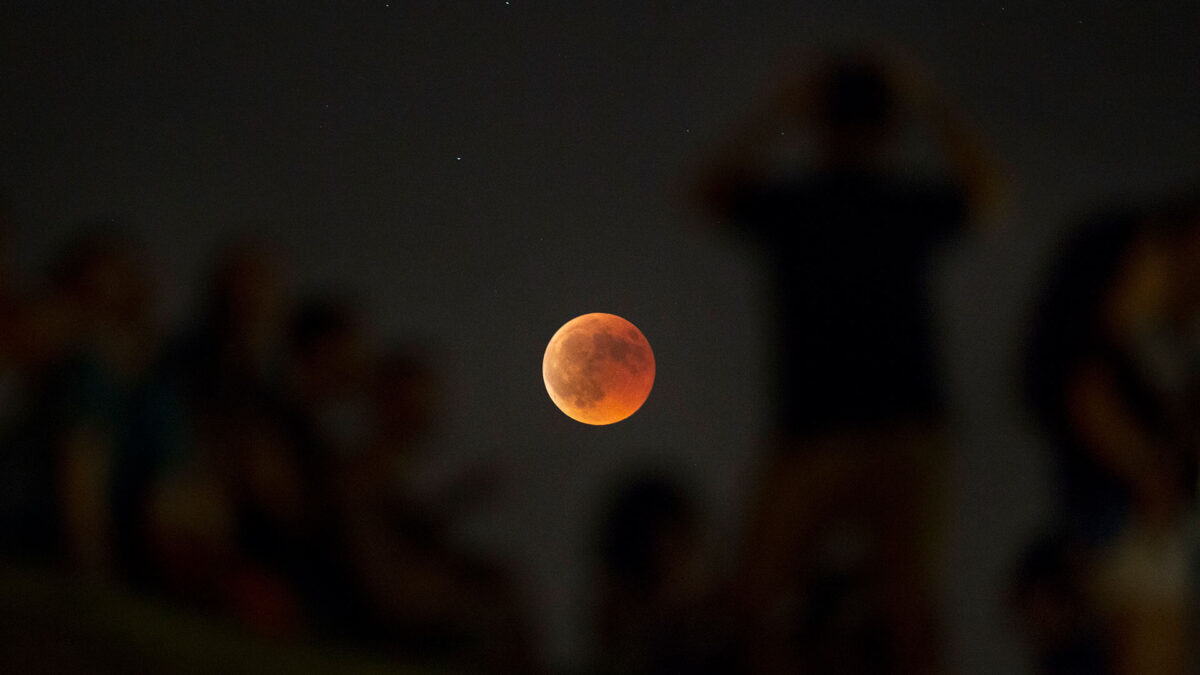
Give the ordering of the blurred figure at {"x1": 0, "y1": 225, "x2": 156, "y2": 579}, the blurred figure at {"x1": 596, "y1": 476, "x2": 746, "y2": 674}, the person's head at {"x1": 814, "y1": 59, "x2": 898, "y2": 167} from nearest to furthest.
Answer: the blurred figure at {"x1": 0, "y1": 225, "x2": 156, "y2": 579} → the person's head at {"x1": 814, "y1": 59, "x2": 898, "y2": 167} → the blurred figure at {"x1": 596, "y1": 476, "x2": 746, "y2": 674}

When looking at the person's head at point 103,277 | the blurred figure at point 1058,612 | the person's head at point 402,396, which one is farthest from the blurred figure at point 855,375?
the person's head at point 103,277

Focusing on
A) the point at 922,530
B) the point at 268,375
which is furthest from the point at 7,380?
the point at 922,530

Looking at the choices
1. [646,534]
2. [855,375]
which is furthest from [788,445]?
[646,534]

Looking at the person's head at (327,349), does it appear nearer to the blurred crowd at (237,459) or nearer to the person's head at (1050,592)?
the blurred crowd at (237,459)

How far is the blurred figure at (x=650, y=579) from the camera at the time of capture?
9.11ft

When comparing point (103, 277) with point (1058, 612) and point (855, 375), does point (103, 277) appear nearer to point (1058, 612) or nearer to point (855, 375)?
point (855, 375)

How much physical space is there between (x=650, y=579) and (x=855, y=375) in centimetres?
81

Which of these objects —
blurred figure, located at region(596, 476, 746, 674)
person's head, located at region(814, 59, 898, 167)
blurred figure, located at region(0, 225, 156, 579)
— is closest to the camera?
blurred figure, located at region(0, 225, 156, 579)

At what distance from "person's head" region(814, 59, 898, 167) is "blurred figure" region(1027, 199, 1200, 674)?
67 centimetres

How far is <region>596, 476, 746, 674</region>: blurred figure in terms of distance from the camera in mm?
2777

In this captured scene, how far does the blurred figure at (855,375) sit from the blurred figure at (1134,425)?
354 millimetres

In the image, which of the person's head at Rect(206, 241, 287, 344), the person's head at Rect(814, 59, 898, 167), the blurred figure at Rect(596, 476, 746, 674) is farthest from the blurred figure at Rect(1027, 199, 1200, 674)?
the person's head at Rect(206, 241, 287, 344)

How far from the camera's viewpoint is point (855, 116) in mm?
2678

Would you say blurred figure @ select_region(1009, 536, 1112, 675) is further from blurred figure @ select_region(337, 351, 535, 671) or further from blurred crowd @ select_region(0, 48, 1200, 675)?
blurred figure @ select_region(337, 351, 535, 671)
